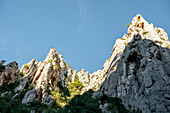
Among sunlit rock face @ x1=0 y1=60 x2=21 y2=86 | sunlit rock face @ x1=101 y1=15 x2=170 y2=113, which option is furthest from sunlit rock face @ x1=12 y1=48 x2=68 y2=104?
sunlit rock face @ x1=101 y1=15 x2=170 y2=113

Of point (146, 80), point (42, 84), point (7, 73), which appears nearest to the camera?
point (146, 80)

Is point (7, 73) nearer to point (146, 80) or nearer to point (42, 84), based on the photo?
point (42, 84)

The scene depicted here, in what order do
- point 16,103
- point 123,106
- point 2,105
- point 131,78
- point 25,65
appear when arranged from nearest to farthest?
point 2,105
point 16,103
point 123,106
point 131,78
point 25,65

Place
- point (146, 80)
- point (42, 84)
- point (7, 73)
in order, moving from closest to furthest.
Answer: point (146, 80), point (42, 84), point (7, 73)

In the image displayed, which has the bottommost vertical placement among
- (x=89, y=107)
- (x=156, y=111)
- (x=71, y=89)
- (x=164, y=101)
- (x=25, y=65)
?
(x=156, y=111)

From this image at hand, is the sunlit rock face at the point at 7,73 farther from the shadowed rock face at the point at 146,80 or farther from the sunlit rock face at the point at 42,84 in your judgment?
the shadowed rock face at the point at 146,80

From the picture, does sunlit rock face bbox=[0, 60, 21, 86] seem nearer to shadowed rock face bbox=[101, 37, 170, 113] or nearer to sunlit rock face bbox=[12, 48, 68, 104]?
sunlit rock face bbox=[12, 48, 68, 104]

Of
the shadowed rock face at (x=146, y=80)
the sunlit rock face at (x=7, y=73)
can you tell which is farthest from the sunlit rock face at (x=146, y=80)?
the sunlit rock face at (x=7, y=73)

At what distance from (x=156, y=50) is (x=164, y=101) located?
1409cm

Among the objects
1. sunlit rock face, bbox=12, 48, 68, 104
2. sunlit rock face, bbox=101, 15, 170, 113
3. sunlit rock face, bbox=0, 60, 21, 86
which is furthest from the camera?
sunlit rock face, bbox=0, 60, 21, 86

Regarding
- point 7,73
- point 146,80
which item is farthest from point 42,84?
point 146,80

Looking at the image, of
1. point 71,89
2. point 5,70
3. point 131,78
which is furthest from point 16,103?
point 71,89

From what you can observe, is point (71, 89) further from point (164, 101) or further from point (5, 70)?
point (164, 101)

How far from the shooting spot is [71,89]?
55.3 m
